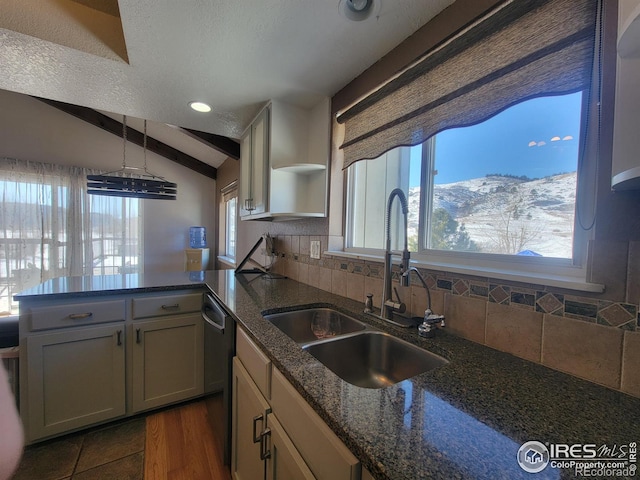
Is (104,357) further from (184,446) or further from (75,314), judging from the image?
(184,446)

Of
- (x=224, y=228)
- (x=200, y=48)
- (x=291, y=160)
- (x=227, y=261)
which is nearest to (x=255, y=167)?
(x=291, y=160)

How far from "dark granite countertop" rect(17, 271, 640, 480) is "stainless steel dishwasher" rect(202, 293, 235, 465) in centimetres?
43

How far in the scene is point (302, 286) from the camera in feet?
6.28

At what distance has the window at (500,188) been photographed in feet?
2.73

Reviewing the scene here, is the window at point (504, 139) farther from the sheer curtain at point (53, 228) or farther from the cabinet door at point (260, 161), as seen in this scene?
the sheer curtain at point (53, 228)

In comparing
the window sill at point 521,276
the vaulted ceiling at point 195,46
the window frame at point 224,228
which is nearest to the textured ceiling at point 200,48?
the vaulted ceiling at point 195,46

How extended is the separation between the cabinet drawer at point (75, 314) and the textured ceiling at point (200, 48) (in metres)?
1.36

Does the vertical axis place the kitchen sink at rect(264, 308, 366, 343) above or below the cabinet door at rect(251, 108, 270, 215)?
below

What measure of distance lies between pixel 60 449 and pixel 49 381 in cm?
40

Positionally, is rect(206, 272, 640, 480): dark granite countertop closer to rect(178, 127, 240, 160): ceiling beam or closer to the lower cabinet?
the lower cabinet

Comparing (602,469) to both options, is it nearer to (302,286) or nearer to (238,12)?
(302,286)

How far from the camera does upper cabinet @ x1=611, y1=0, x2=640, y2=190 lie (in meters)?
0.51

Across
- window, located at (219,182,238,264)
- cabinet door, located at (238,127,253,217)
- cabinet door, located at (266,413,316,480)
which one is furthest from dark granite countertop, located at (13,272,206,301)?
window, located at (219,182,238,264)

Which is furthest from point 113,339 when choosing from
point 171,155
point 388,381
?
point 171,155
